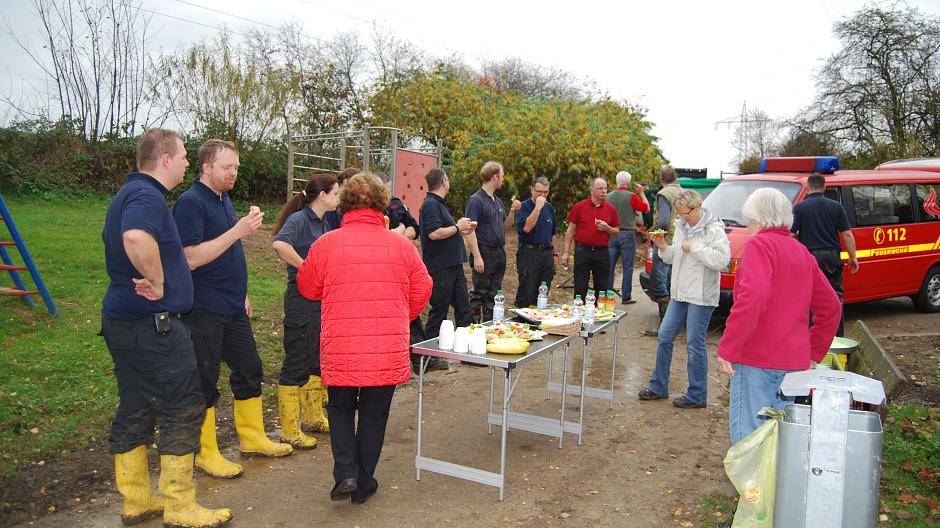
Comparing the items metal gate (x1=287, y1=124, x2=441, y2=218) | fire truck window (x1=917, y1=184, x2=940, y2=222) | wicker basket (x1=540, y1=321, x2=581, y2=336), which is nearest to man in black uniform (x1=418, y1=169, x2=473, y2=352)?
wicker basket (x1=540, y1=321, x2=581, y2=336)

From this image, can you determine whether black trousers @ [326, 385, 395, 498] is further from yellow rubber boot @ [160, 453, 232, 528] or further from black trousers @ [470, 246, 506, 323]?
black trousers @ [470, 246, 506, 323]

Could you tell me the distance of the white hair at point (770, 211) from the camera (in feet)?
12.2

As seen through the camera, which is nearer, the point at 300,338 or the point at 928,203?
the point at 300,338

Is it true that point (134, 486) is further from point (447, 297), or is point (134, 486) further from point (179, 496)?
point (447, 297)

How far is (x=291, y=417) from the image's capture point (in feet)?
15.5

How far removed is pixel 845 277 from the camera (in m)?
8.75

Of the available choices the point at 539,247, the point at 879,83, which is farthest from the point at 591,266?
the point at 879,83

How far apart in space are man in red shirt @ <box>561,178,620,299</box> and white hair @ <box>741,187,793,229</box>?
4.61 meters

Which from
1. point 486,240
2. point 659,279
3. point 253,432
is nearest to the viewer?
point 253,432

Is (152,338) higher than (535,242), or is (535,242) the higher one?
(535,242)

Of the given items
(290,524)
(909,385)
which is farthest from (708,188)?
(290,524)

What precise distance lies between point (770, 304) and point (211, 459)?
3.40m

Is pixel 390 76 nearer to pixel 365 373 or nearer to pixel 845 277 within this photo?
pixel 845 277

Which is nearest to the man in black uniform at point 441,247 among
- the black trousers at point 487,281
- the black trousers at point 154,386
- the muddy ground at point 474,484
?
the black trousers at point 487,281
